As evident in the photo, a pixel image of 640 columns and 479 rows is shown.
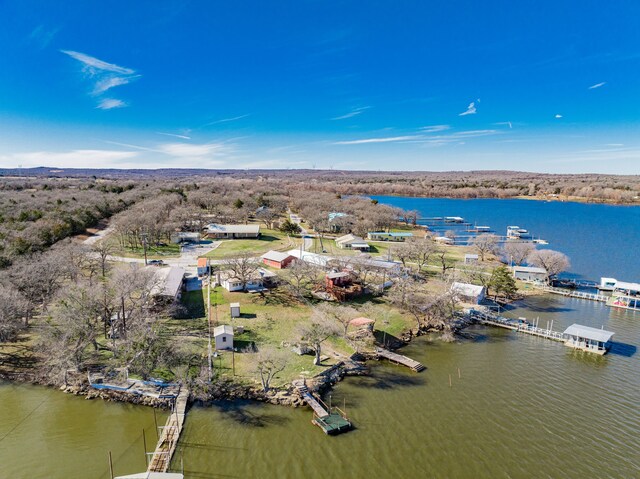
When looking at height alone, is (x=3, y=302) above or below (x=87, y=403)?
above

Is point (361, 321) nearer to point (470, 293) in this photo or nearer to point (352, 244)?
point (470, 293)

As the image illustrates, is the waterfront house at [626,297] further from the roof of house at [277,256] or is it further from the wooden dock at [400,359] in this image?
the roof of house at [277,256]

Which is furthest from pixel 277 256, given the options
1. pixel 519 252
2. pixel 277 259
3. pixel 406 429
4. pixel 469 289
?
pixel 519 252

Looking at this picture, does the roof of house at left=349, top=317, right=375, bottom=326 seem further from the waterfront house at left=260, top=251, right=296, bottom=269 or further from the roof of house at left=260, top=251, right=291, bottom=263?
the roof of house at left=260, top=251, right=291, bottom=263

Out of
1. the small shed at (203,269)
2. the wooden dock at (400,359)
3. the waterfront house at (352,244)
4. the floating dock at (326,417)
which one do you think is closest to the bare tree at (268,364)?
the floating dock at (326,417)

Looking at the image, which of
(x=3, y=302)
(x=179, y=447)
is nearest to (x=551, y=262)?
(x=179, y=447)

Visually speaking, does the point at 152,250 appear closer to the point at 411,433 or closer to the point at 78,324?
the point at 78,324
